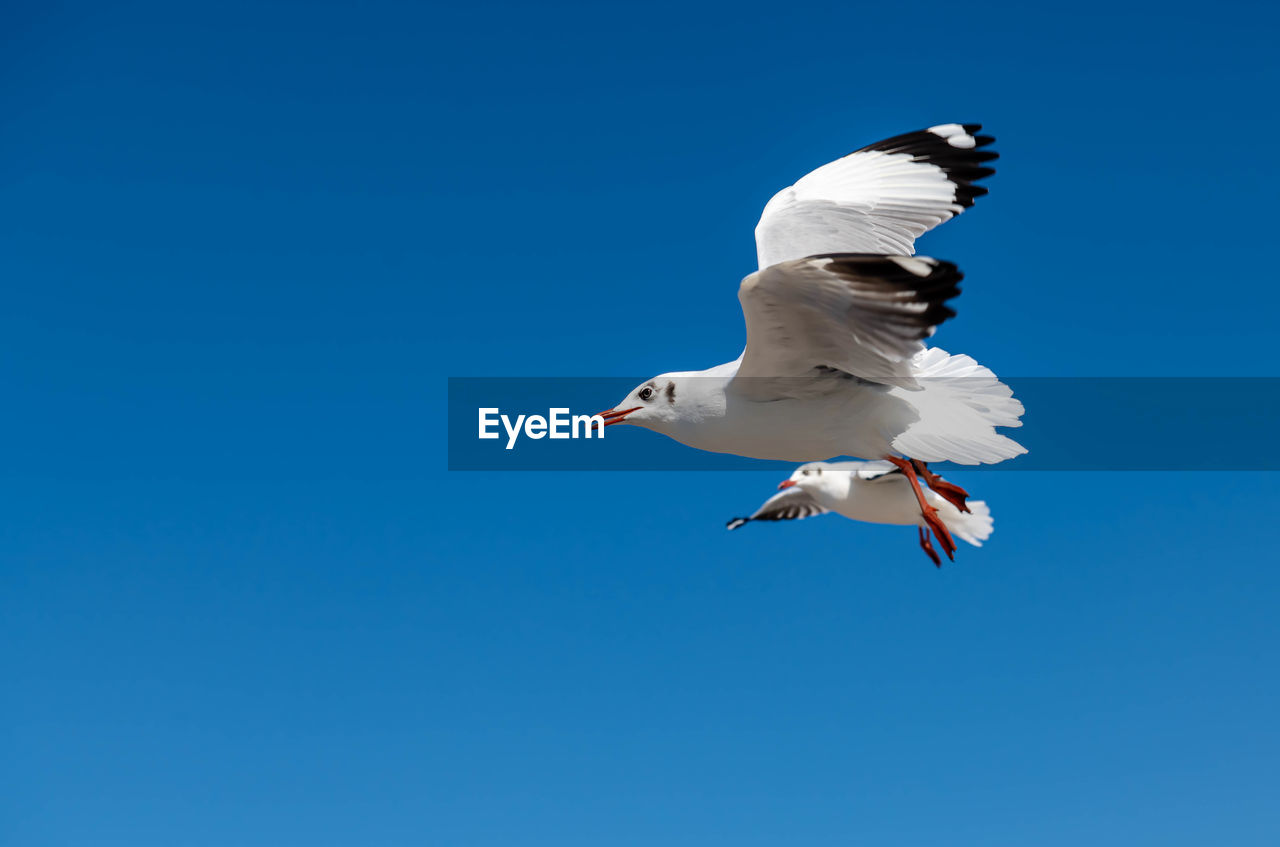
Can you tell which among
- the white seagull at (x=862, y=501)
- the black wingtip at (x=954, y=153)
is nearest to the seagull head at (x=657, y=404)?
the black wingtip at (x=954, y=153)

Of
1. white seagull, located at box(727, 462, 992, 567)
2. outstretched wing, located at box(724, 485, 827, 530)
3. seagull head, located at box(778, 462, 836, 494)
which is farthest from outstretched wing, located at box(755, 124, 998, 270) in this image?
outstretched wing, located at box(724, 485, 827, 530)

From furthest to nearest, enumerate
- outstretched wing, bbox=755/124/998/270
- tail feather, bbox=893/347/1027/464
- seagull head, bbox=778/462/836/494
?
seagull head, bbox=778/462/836/494 < outstretched wing, bbox=755/124/998/270 < tail feather, bbox=893/347/1027/464

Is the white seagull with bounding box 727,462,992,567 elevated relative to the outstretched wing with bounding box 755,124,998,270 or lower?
lower

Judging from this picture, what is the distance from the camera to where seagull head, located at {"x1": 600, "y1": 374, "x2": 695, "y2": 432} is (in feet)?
15.0

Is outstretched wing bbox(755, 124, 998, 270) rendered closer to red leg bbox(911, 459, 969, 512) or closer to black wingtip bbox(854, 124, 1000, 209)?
black wingtip bbox(854, 124, 1000, 209)

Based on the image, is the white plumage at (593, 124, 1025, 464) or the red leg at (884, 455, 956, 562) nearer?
the white plumage at (593, 124, 1025, 464)

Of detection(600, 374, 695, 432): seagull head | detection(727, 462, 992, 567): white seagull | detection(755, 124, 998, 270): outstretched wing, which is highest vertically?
detection(755, 124, 998, 270): outstretched wing

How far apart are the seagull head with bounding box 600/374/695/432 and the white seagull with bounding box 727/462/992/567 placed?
243 centimetres

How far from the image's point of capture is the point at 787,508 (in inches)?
359

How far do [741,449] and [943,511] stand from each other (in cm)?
401

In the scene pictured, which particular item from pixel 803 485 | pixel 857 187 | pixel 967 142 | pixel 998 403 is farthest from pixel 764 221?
pixel 803 485

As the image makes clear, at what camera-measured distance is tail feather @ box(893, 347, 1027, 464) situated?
453cm

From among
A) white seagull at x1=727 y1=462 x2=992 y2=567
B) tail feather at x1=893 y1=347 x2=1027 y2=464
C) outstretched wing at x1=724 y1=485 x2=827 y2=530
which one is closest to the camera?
tail feather at x1=893 y1=347 x2=1027 y2=464

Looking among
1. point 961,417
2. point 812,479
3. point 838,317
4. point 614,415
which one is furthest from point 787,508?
point 838,317
